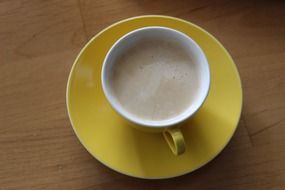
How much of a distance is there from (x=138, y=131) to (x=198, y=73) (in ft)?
0.45

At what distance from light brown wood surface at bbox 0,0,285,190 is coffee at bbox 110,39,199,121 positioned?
0.39 ft

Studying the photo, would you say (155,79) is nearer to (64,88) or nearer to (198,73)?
(198,73)

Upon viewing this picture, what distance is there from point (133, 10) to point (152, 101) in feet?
0.70

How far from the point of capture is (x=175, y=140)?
0.51m

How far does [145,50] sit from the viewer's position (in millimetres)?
605

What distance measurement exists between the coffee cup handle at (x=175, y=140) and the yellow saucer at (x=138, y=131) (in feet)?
0.09

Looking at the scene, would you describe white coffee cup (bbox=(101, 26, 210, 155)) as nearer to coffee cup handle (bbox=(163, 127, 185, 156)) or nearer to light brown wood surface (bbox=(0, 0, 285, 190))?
coffee cup handle (bbox=(163, 127, 185, 156))

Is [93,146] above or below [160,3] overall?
below

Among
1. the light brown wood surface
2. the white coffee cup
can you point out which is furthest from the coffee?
the light brown wood surface

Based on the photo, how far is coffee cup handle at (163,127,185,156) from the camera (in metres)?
0.51

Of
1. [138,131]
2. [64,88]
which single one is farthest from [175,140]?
[64,88]

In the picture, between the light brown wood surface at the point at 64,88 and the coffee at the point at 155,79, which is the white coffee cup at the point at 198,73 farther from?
the light brown wood surface at the point at 64,88

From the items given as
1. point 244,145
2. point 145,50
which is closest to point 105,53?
point 145,50

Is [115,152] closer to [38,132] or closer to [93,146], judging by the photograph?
[93,146]
